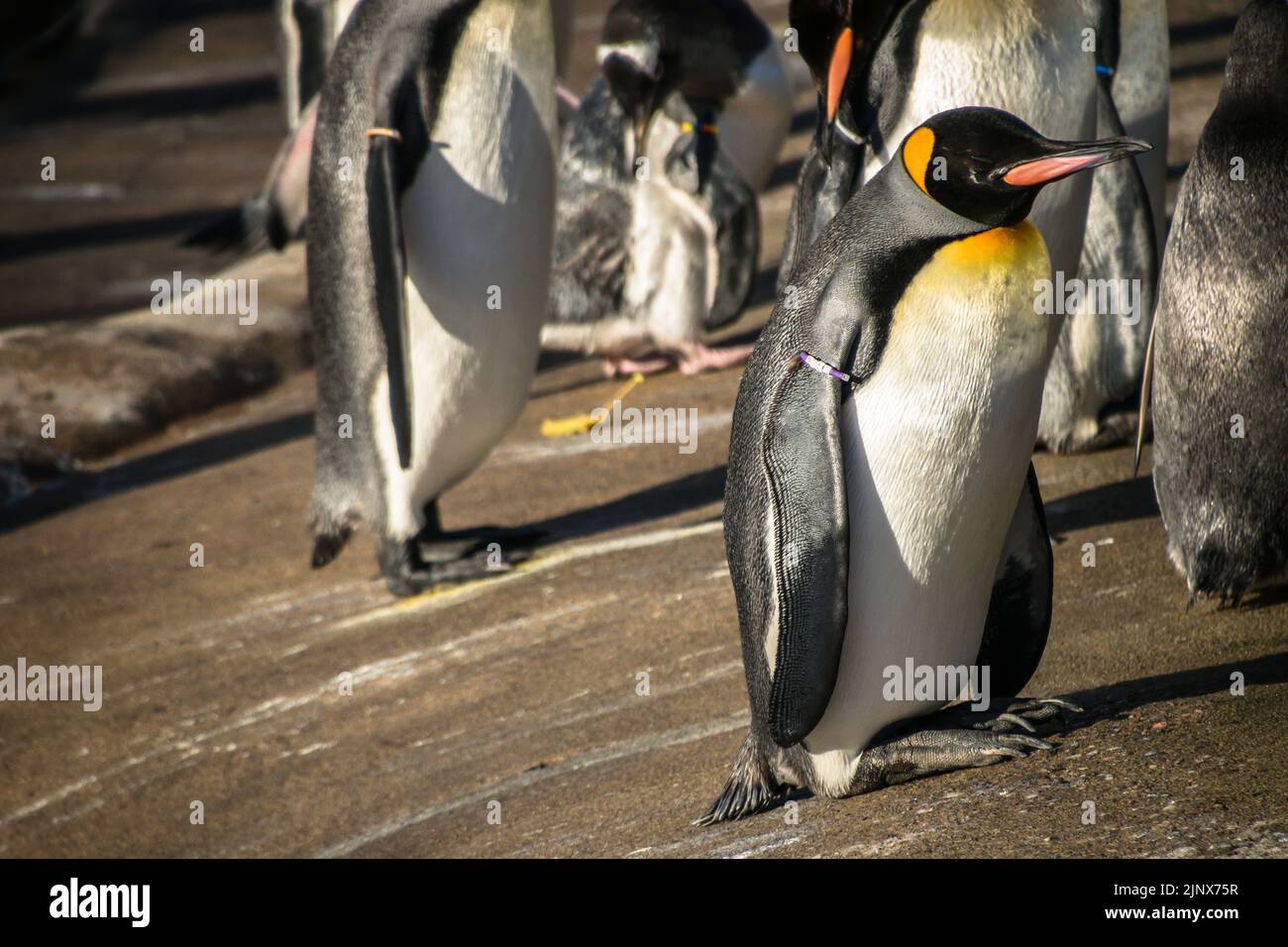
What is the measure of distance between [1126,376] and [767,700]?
2517mm

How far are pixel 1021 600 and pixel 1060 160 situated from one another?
32.7 inches

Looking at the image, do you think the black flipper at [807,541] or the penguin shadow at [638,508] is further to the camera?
the penguin shadow at [638,508]

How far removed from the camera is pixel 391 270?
4.32 m

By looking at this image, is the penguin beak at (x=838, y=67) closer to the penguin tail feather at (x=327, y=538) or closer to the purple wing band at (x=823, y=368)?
the purple wing band at (x=823, y=368)

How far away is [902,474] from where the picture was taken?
250 centimetres

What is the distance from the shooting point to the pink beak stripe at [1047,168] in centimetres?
227

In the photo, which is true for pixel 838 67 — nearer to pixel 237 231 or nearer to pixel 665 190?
pixel 665 190

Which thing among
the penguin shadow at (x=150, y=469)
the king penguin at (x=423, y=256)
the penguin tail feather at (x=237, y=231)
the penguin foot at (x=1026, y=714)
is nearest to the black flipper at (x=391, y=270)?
the king penguin at (x=423, y=256)

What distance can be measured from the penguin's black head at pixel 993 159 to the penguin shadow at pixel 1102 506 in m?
1.67

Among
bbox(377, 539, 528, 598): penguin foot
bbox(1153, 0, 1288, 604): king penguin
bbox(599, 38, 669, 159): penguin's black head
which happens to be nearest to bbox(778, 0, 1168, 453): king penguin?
bbox(1153, 0, 1288, 604): king penguin

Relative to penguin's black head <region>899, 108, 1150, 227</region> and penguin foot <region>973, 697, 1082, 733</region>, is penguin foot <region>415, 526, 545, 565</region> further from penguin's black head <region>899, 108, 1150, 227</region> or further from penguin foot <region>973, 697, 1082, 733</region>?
penguin's black head <region>899, 108, 1150, 227</region>

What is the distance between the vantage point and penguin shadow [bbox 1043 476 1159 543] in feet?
13.0
